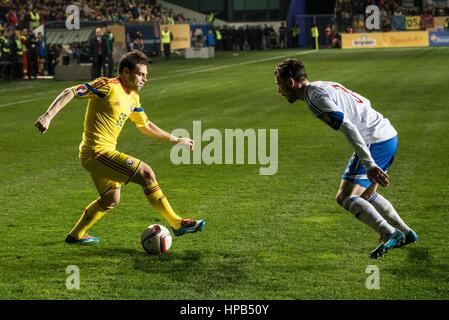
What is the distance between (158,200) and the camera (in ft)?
28.9

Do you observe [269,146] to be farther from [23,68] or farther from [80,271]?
[23,68]

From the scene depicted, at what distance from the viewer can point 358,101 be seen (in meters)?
8.12

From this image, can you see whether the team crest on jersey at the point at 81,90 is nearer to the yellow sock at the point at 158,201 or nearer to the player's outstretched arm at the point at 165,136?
the player's outstretched arm at the point at 165,136

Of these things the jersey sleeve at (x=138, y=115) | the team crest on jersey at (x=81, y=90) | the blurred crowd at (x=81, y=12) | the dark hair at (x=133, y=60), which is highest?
the blurred crowd at (x=81, y=12)

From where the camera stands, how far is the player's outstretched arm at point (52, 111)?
8.11 m

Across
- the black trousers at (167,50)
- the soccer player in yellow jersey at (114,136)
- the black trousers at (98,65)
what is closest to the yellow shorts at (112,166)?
the soccer player in yellow jersey at (114,136)

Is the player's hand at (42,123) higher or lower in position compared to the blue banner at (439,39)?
higher

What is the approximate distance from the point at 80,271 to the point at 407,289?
285 cm

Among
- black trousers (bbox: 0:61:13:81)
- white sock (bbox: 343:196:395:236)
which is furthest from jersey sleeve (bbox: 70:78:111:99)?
black trousers (bbox: 0:61:13:81)

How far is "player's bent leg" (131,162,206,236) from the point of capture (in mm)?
8669

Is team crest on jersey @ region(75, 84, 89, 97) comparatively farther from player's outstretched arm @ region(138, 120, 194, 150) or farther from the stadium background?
the stadium background

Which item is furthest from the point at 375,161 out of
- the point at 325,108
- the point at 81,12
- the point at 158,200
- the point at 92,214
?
the point at 81,12

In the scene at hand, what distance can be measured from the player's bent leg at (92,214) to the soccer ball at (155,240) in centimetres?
57

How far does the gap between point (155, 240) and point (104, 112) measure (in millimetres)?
1324
